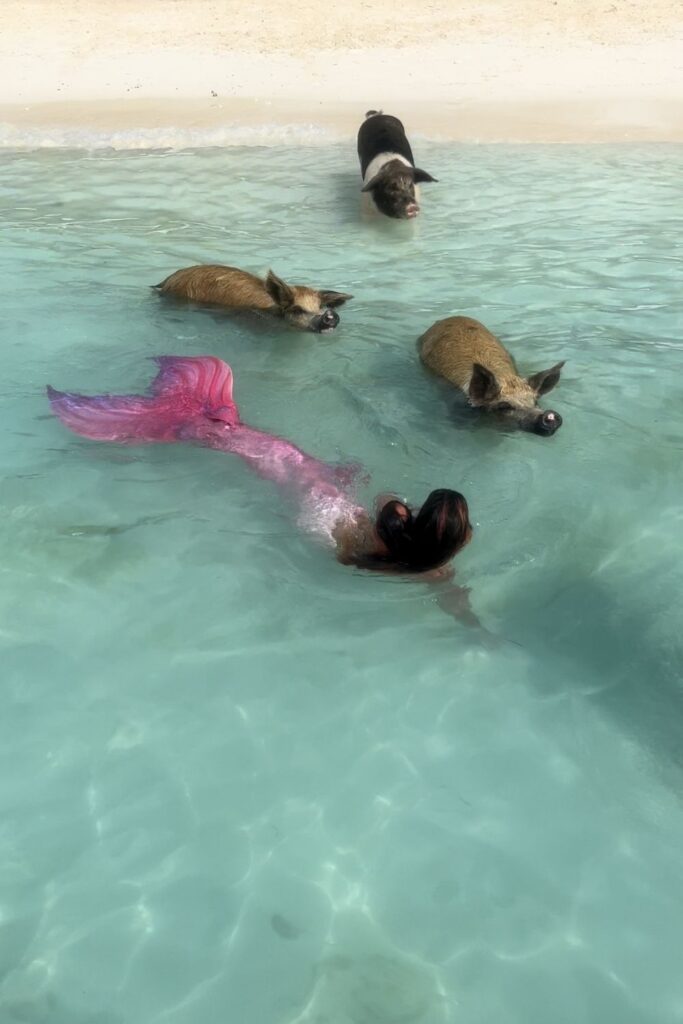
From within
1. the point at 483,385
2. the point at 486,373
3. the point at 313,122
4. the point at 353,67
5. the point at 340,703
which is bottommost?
the point at 340,703

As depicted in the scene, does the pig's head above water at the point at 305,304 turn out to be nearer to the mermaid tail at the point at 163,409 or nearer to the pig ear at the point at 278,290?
the pig ear at the point at 278,290

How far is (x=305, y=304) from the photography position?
23.7 feet

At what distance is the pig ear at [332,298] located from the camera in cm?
728

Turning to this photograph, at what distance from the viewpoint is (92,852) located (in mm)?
3533

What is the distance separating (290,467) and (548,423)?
1481mm

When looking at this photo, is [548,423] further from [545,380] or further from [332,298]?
[332,298]

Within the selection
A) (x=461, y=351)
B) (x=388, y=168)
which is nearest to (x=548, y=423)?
(x=461, y=351)

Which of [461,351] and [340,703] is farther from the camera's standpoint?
[461,351]

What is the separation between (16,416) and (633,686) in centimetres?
396

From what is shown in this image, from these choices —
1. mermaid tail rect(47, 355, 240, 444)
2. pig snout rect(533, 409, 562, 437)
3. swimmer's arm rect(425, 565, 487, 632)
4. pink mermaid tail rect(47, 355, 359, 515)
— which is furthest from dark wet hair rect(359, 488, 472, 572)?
mermaid tail rect(47, 355, 240, 444)

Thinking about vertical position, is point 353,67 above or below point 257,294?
above

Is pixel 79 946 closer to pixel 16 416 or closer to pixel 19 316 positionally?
pixel 16 416

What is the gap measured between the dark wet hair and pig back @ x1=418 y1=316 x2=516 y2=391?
6.87 feet

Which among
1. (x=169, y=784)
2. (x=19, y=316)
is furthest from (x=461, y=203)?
(x=169, y=784)
